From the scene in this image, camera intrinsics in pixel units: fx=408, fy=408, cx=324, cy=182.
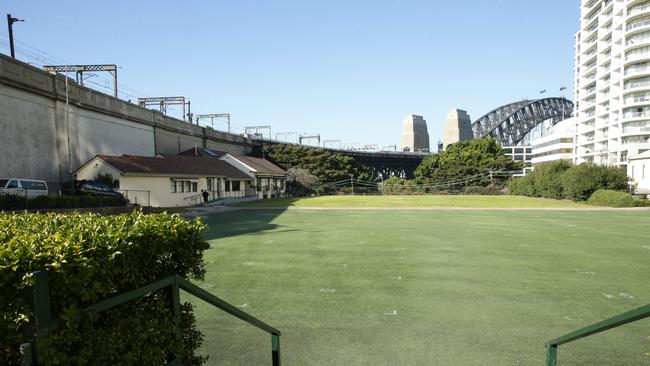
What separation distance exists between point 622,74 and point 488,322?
92.6 m

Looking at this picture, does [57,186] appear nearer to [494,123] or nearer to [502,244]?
[502,244]

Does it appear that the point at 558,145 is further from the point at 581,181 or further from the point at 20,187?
the point at 20,187

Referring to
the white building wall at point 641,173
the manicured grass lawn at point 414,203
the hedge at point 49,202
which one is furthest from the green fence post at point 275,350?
the white building wall at point 641,173

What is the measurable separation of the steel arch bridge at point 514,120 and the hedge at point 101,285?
197m

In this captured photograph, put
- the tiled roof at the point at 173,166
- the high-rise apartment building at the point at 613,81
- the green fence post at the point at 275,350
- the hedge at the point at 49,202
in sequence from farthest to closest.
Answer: the high-rise apartment building at the point at 613,81, the tiled roof at the point at 173,166, the hedge at the point at 49,202, the green fence post at the point at 275,350

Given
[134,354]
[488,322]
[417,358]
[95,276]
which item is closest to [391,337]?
[417,358]

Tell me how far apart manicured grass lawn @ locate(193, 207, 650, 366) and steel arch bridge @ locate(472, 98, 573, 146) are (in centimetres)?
A: 18646

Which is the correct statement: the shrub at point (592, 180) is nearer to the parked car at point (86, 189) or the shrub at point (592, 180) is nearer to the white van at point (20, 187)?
the parked car at point (86, 189)

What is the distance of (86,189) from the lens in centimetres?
2889

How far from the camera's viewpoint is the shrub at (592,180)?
142 feet

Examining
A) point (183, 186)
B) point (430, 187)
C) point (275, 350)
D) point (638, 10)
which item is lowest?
point (430, 187)

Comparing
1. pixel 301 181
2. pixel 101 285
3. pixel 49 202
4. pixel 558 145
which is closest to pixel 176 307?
pixel 101 285

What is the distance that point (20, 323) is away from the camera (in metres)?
2.21

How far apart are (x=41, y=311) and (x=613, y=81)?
100206 millimetres
